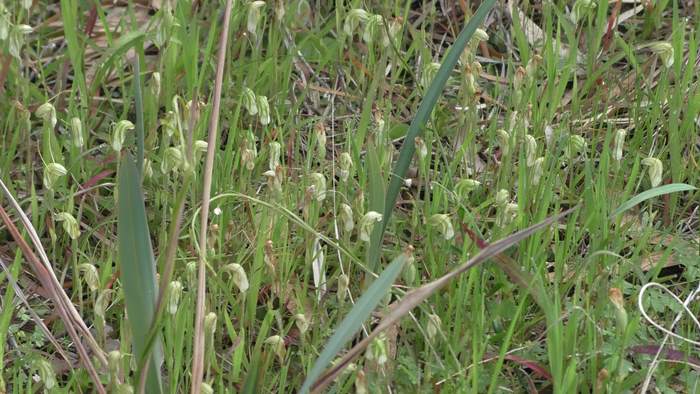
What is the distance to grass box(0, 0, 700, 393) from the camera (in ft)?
6.26

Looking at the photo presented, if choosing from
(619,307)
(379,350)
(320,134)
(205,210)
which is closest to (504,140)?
(320,134)

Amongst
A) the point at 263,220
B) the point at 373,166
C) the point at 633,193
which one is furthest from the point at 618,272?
the point at 263,220

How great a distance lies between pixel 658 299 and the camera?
2.17m

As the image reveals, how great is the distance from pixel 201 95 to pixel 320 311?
95 cm

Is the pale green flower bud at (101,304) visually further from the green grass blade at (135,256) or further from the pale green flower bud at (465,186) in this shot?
the pale green flower bud at (465,186)

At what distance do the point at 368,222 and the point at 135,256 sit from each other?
0.50 meters

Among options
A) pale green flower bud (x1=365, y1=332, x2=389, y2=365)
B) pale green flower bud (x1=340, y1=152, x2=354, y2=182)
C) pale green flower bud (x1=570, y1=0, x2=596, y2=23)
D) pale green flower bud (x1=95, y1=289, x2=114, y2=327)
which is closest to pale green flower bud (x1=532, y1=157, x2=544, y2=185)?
pale green flower bud (x1=340, y1=152, x2=354, y2=182)

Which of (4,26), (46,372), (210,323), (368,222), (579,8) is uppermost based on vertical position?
(579,8)

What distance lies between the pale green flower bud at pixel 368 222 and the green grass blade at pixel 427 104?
0.27 ft

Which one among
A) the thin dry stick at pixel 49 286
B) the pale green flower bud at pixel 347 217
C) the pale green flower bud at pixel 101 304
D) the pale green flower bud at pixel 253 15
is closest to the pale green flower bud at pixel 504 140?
the pale green flower bud at pixel 347 217

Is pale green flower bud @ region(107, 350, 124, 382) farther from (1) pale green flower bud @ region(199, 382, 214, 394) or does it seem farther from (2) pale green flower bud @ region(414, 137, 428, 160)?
(2) pale green flower bud @ region(414, 137, 428, 160)

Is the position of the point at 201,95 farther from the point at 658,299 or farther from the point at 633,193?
the point at 658,299

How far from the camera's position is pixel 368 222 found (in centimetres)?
200

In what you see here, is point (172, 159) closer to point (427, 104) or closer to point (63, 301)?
point (63, 301)
